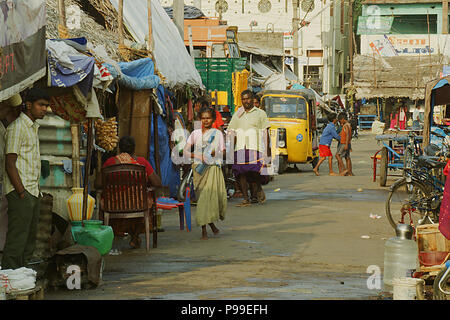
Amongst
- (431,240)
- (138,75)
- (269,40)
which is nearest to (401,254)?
(431,240)

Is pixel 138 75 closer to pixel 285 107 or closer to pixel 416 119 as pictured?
pixel 285 107

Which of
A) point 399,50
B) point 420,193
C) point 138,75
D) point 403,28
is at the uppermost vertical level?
point 403,28

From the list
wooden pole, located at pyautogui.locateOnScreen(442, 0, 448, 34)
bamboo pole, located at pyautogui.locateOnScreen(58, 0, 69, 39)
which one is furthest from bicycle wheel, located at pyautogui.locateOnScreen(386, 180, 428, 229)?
wooden pole, located at pyautogui.locateOnScreen(442, 0, 448, 34)

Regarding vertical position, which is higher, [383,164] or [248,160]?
[248,160]

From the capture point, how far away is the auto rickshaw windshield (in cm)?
2338

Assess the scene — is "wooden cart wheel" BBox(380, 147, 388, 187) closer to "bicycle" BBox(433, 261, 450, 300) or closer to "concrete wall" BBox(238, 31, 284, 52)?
"bicycle" BBox(433, 261, 450, 300)

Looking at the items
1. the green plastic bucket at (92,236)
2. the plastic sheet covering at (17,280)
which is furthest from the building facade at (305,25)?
the plastic sheet covering at (17,280)

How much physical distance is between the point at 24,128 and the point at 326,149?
1542 centimetres

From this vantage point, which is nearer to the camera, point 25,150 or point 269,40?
point 25,150

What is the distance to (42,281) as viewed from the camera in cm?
754

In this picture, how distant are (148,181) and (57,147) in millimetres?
1282

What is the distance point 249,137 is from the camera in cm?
1413

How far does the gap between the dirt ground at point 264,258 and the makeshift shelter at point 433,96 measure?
1.65 m

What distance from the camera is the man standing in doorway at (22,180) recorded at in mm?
7113
